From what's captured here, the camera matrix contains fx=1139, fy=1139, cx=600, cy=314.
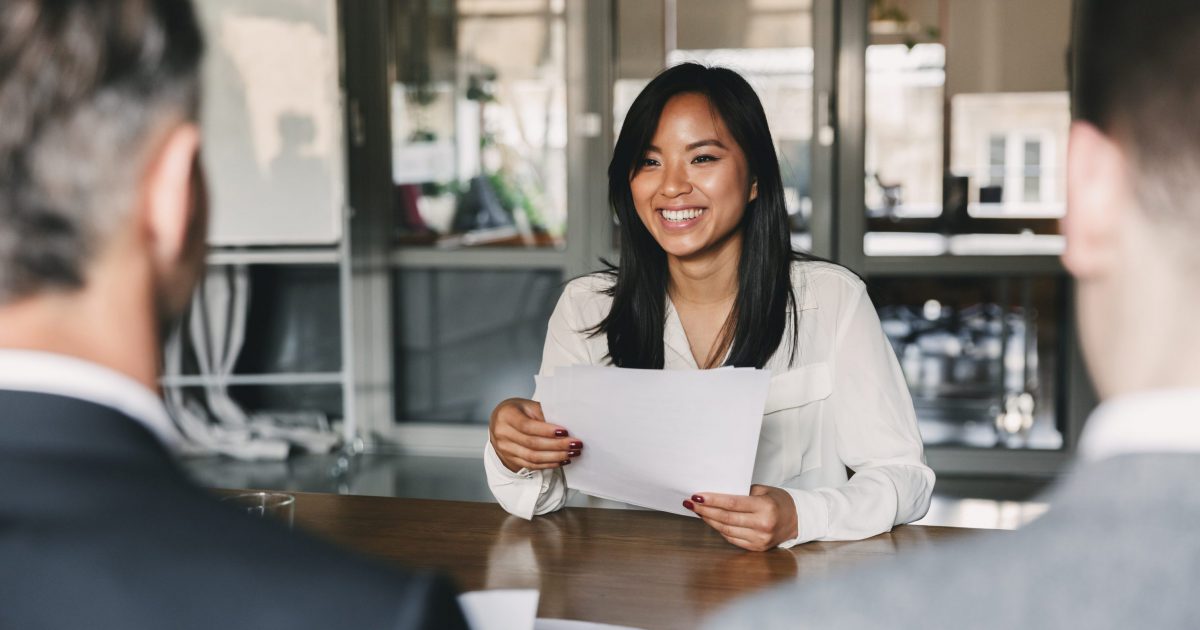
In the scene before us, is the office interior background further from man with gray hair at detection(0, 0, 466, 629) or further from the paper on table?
man with gray hair at detection(0, 0, 466, 629)

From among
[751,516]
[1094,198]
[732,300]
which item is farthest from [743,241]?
[1094,198]

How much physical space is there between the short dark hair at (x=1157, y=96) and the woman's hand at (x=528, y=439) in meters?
1.06

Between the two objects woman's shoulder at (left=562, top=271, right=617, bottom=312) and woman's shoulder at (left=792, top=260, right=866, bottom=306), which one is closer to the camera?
woman's shoulder at (left=792, top=260, right=866, bottom=306)

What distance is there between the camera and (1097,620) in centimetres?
48

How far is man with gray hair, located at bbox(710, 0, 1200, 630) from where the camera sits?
488 millimetres

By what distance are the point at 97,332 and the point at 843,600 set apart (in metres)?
0.38

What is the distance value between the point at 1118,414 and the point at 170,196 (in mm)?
490

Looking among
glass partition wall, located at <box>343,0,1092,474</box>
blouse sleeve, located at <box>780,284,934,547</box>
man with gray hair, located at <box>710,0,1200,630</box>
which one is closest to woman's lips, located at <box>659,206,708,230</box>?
blouse sleeve, located at <box>780,284,934,547</box>

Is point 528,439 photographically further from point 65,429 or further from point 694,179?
point 65,429

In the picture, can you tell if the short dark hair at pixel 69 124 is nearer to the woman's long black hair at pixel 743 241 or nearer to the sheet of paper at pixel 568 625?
the sheet of paper at pixel 568 625

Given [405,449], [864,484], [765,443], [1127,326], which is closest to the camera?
[1127,326]


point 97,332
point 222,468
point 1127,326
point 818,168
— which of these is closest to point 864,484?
point 1127,326

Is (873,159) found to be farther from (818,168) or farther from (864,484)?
(864,484)

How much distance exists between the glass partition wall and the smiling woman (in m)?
2.55
